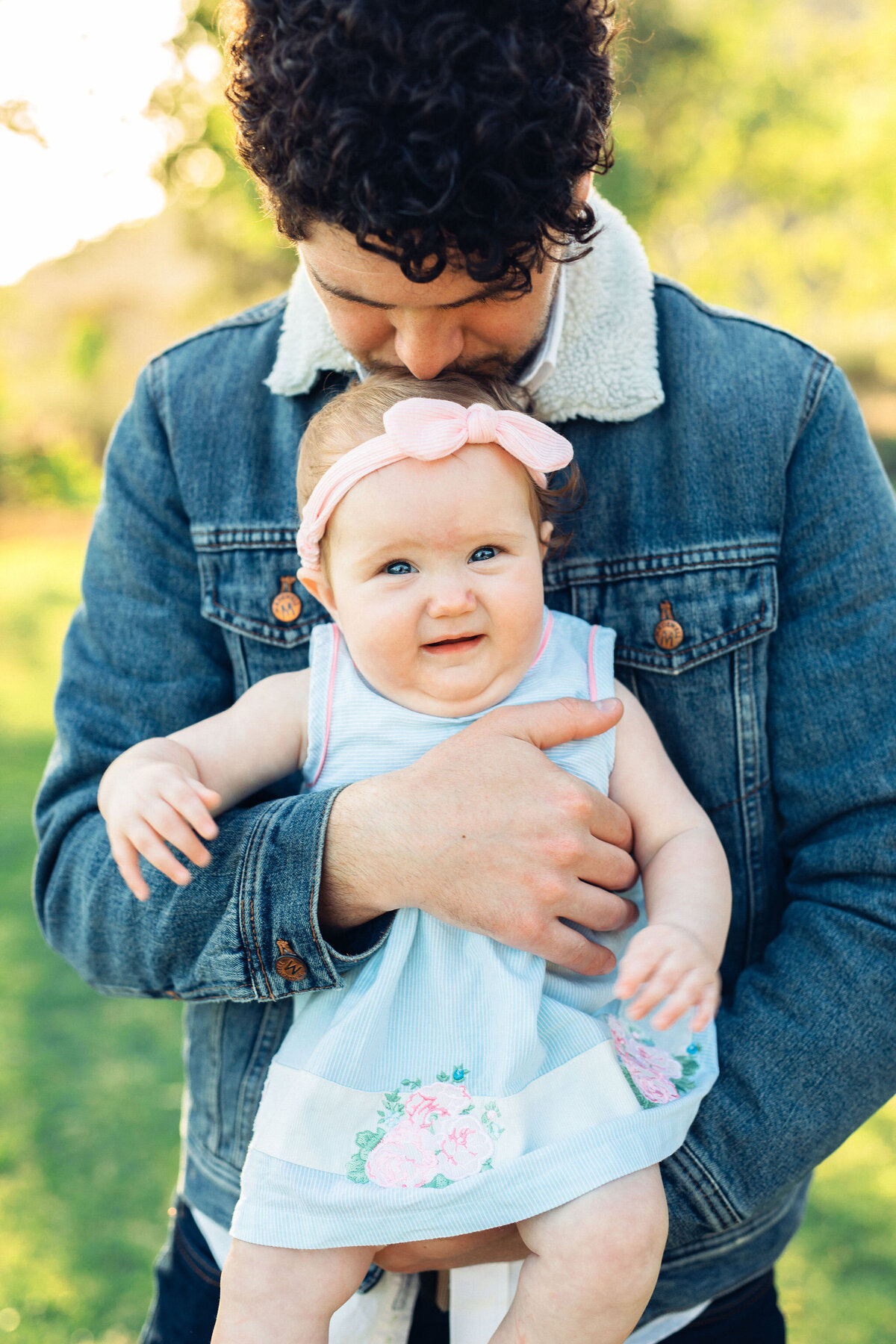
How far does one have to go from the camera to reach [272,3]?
125 centimetres

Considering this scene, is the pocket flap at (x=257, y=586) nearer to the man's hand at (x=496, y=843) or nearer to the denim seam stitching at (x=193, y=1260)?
the man's hand at (x=496, y=843)

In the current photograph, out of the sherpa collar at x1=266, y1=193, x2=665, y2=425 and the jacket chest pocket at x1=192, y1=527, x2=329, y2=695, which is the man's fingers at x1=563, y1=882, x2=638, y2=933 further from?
the sherpa collar at x1=266, y1=193, x2=665, y2=425

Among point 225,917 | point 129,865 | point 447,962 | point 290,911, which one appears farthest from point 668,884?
point 129,865

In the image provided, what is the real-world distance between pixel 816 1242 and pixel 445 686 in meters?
2.41

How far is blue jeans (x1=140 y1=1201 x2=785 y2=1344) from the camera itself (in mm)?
1680

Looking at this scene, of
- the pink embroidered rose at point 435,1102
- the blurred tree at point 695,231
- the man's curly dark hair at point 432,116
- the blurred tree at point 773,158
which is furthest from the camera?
the blurred tree at point 773,158

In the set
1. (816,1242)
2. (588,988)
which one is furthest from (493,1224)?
(816,1242)

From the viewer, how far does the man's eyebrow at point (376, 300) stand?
136 centimetres

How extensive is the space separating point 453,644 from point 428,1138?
0.67 metres

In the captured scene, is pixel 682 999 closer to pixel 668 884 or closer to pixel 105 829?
pixel 668 884

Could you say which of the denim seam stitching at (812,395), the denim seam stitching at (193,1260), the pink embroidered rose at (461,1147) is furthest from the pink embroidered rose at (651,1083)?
the denim seam stitching at (812,395)

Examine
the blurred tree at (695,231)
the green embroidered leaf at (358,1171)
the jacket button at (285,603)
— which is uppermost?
the blurred tree at (695,231)

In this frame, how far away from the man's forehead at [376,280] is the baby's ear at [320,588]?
0.43 metres

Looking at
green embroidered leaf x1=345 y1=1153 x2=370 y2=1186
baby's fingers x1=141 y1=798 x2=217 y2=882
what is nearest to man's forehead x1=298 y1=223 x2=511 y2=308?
baby's fingers x1=141 y1=798 x2=217 y2=882
